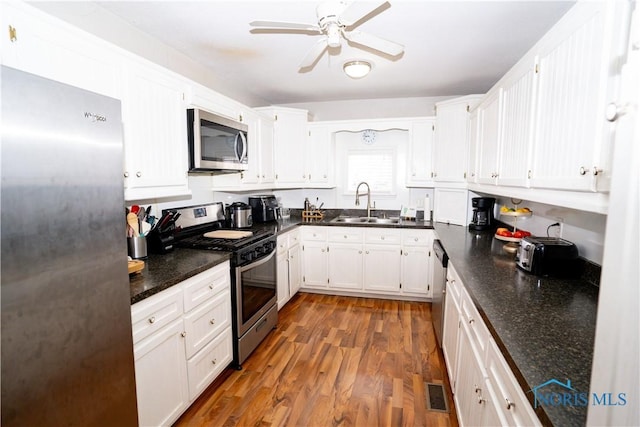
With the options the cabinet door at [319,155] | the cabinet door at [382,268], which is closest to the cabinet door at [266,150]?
the cabinet door at [319,155]

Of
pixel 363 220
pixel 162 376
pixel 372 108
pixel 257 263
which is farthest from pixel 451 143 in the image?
pixel 162 376

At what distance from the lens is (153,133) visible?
1936 mm

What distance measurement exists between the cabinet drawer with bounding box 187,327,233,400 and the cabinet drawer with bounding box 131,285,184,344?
15.2 inches

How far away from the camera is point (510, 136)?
1996 mm

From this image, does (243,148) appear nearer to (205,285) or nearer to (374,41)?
(205,285)

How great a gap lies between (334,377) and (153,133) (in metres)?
2.10

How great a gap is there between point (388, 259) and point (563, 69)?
2.56 metres

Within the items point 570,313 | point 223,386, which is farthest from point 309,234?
point 570,313

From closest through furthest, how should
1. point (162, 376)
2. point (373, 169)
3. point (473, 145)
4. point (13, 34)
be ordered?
point (13, 34) → point (162, 376) → point (473, 145) → point (373, 169)

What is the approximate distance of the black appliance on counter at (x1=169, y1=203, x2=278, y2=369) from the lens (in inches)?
91.0

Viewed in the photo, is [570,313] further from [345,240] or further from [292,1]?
[345,240]

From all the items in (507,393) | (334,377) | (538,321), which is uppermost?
(538,321)

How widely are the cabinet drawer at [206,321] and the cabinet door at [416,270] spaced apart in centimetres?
211

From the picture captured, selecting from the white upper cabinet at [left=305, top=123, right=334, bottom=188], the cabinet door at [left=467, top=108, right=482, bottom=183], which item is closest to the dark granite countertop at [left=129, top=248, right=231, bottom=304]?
the white upper cabinet at [left=305, top=123, right=334, bottom=188]
